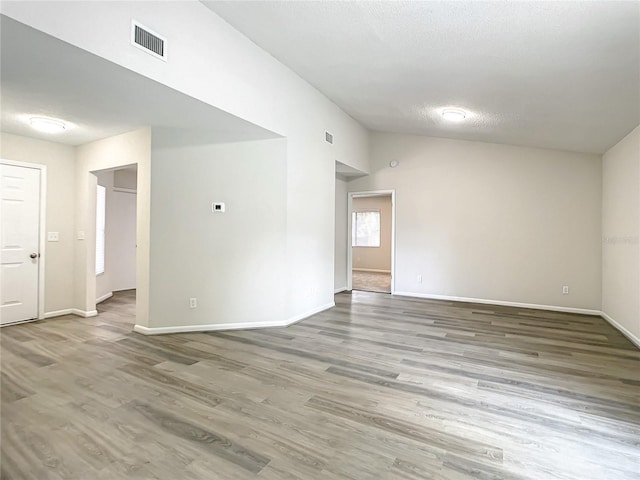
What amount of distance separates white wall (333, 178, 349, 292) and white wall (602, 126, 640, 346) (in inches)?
173

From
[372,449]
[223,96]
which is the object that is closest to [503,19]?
[223,96]

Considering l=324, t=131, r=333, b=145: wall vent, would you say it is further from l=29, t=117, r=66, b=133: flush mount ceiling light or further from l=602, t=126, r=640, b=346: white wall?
l=602, t=126, r=640, b=346: white wall

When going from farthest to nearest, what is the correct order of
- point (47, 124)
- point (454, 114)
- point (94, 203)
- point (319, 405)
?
point (94, 203)
point (454, 114)
point (47, 124)
point (319, 405)

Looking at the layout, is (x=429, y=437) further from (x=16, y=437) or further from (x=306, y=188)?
(x=306, y=188)

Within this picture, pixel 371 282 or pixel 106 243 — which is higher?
pixel 106 243

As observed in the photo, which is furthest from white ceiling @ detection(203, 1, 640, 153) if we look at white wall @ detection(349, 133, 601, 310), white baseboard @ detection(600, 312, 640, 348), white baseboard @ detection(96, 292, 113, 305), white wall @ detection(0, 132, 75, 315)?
white baseboard @ detection(96, 292, 113, 305)

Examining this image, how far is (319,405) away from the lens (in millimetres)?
2414

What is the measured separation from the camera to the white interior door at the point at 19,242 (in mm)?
4336

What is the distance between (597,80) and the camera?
2832 mm

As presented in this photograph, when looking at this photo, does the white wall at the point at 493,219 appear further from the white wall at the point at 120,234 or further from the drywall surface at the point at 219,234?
the white wall at the point at 120,234

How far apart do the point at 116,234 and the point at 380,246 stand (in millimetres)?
7362

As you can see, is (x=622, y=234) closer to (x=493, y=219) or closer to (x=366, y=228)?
(x=493, y=219)

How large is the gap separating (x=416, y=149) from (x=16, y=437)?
6.60 meters

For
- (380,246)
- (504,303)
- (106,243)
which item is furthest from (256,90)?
(380,246)
